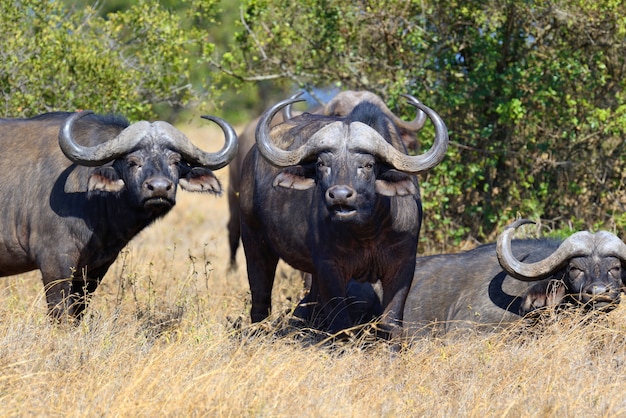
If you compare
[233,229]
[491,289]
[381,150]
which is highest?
[381,150]

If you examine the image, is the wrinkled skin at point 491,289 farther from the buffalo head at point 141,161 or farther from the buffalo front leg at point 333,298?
the buffalo head at point 141,161

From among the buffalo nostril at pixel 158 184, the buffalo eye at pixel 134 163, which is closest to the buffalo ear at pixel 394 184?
the buffalo nostril at pixel 158 184

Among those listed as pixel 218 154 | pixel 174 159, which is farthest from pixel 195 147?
pixel 174 159

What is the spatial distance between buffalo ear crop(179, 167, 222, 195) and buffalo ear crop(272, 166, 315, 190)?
49cm

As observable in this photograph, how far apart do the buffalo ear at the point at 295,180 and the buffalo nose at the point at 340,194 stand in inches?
21.4

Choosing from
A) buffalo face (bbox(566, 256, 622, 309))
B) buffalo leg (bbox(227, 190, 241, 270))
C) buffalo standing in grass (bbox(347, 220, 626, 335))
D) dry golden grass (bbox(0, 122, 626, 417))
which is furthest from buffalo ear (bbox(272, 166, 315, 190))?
buffalo leg (bbox(227, 190, 241, 270))

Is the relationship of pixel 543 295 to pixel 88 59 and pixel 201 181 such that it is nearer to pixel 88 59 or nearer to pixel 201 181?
pixel 201 181

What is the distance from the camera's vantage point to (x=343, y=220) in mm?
6375

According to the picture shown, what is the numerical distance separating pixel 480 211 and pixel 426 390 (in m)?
4.79

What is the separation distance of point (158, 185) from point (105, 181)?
47 centimetres

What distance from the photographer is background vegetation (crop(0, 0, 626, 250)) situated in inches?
364

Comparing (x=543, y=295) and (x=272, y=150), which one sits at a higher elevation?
(x=272, y=150)

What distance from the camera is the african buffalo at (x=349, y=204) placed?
6.57 metres

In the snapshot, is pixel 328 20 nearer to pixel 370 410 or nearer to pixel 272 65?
pixel 272 65
